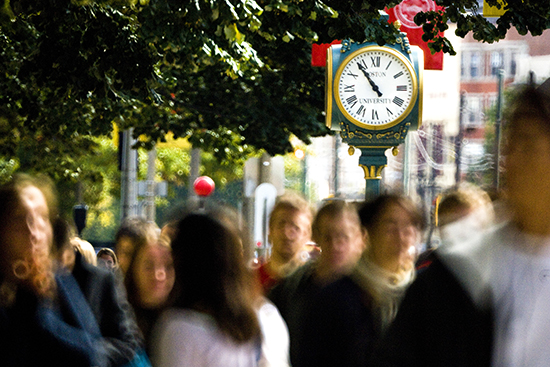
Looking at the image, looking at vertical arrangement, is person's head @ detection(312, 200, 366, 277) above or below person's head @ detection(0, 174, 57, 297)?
below

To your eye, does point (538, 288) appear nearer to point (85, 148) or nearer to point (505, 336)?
point (505, 336)

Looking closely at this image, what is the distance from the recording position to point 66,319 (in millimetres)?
2564

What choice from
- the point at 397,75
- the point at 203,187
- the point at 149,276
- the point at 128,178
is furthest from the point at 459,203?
the point at 203,187

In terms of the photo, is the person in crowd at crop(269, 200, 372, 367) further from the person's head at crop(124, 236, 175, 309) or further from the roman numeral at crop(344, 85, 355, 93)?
the roman numeral at crop(344, 85, 355, 93)

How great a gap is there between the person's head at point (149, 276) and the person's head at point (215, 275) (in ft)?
3.74

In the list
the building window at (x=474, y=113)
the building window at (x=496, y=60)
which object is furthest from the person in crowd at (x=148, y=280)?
the building window at (x=496, y=60)

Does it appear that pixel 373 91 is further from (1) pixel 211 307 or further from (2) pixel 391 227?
(1) pixel 211 307

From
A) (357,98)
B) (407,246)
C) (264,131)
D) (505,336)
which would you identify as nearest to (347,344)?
(407,246)

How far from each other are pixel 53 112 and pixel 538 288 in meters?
11.5

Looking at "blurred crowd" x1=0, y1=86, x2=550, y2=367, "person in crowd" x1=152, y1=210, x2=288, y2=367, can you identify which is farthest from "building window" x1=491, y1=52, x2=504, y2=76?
"person in crowd" x1=152, y1=210, x2=288, y2=367

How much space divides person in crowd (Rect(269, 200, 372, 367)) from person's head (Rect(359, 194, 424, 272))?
14cm

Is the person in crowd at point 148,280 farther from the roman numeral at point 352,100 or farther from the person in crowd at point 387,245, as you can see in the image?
the roman numeral at point 352,100

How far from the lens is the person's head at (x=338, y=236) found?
12.0ft

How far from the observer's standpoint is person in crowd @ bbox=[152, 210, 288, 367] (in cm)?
240
